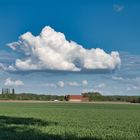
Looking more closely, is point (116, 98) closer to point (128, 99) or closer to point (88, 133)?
point (128, 99)

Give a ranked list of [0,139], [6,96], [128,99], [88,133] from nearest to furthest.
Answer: [0,139] < [88,133] < [128,99] < [6,96]

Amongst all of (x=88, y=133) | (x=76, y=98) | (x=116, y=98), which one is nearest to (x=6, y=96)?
(x=76, y=98)

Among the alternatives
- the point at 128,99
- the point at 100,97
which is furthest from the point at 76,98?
the point at 128,99

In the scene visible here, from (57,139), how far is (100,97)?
169 meters

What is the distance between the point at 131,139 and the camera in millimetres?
23766

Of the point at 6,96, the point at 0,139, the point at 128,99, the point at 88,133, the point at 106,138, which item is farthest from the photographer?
the point at 6,96

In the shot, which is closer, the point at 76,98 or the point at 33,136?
the point at 33,136

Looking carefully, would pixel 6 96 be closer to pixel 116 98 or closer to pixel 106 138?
pixel 116 98

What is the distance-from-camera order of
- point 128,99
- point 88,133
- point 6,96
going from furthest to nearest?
point 6,96 → point 128,99 → point 88,133

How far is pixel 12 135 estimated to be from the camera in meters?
24.5

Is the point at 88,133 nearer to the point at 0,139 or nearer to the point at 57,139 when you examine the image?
the point at 57,139

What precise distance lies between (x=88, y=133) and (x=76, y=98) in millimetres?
164207

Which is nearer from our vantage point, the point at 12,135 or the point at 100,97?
the point at 12,135

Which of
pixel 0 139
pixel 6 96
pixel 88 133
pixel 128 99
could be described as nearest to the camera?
pixel 0 139
